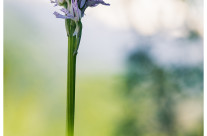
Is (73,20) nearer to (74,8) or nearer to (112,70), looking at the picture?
(74,8)

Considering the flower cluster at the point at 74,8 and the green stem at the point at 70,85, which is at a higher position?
the flower cluster at the point at 74,8

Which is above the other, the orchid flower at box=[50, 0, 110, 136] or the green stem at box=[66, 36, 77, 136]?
the orchid flower at box=[50, 0, 110, 136]

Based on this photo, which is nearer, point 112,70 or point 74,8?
point 74,8

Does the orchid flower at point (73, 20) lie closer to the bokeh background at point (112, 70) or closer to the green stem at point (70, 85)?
the green stem at point (70, 85)

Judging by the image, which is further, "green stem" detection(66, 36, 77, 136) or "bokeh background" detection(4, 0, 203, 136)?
"bokeh background" detection(4, 0, 203, 136)

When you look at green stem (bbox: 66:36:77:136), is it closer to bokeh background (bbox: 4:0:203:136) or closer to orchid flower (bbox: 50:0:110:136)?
orchid flower (bbox: 50:0:110:136)

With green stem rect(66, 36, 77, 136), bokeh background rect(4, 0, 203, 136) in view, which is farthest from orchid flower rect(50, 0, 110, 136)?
bokeh background rect(4, 0, 203, 136)

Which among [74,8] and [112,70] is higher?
[74,8]

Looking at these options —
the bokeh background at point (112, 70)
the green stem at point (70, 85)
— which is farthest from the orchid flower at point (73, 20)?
the bokeh background at point (112, 70)

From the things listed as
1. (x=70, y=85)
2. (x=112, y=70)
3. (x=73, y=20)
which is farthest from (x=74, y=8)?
(x=112, y=70)
